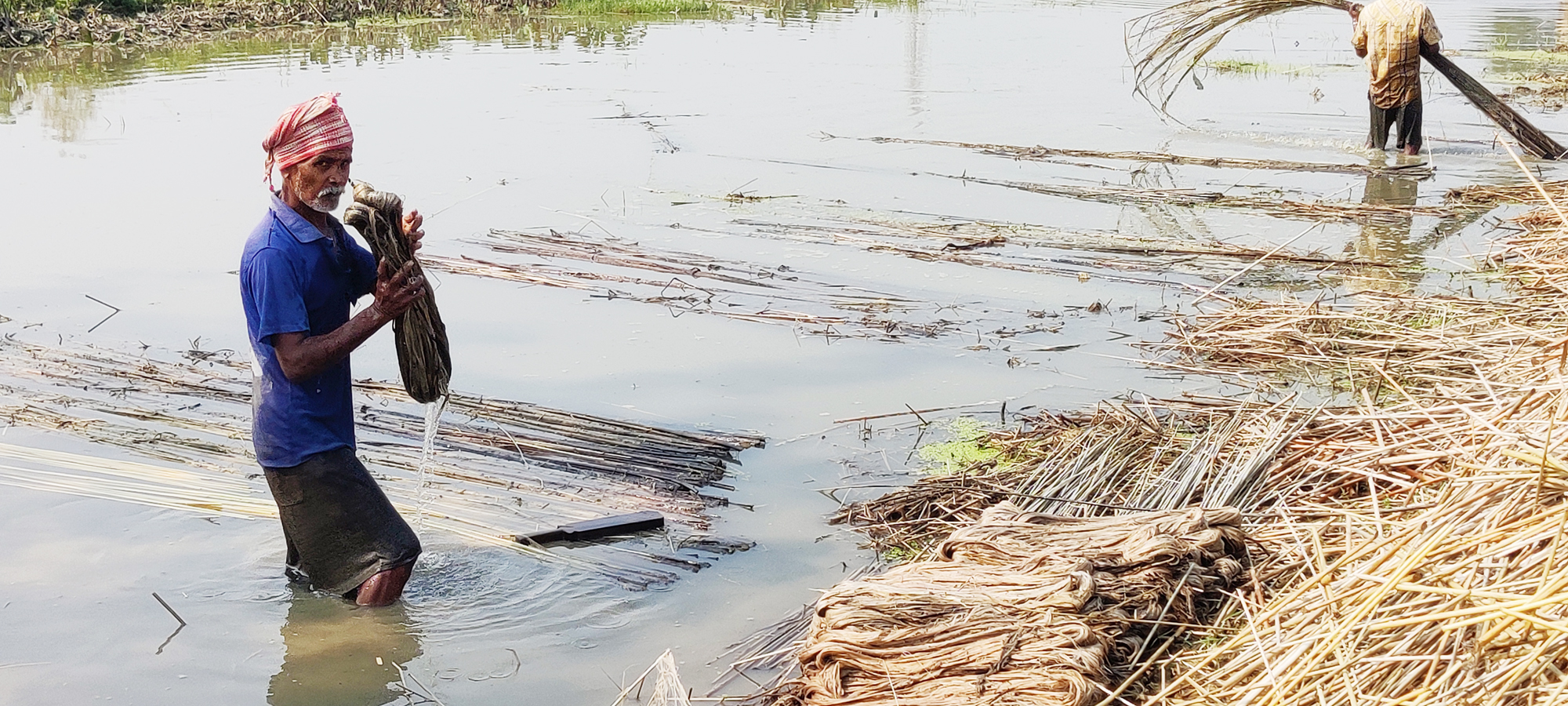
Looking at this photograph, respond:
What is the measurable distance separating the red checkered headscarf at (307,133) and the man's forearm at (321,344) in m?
0.42

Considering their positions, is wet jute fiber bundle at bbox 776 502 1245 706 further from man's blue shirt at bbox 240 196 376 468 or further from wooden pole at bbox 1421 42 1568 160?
wooden pole at bbox 1421 42 1568 160

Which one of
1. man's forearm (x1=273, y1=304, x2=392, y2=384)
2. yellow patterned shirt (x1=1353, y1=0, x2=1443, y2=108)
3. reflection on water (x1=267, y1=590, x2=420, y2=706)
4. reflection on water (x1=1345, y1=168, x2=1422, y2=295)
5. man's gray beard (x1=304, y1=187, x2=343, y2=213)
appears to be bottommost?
reflection on water (x1=267, y1=590, x2=420, y2=706)

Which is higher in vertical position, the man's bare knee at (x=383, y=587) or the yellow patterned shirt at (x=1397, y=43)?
the yellow patterned shirt at (x=1397, y=43)

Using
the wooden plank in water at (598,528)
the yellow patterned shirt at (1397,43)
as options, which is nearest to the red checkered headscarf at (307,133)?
the wooden plank in water at (598,528)

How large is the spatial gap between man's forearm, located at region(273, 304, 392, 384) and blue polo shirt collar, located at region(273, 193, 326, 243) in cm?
24

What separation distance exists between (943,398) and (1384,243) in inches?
Result: 148

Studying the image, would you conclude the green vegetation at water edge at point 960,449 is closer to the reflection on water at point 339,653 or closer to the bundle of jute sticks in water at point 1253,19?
the reflection on water at point 339,653

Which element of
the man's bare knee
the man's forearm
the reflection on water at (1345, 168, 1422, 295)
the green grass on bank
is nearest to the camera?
the man's forearm

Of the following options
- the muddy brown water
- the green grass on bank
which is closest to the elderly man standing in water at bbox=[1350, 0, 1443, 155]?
the muddy brown water

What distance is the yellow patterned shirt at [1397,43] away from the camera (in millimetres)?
9883

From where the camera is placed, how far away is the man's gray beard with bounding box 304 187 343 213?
337 cm

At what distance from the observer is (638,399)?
18.1 ft

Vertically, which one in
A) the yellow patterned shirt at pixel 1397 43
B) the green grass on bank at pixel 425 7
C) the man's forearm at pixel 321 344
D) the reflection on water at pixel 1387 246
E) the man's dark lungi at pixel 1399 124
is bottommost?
the reflection on water at pixel 1387 246

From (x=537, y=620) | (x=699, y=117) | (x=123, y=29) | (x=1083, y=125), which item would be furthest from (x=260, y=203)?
(x=123, y=29)
